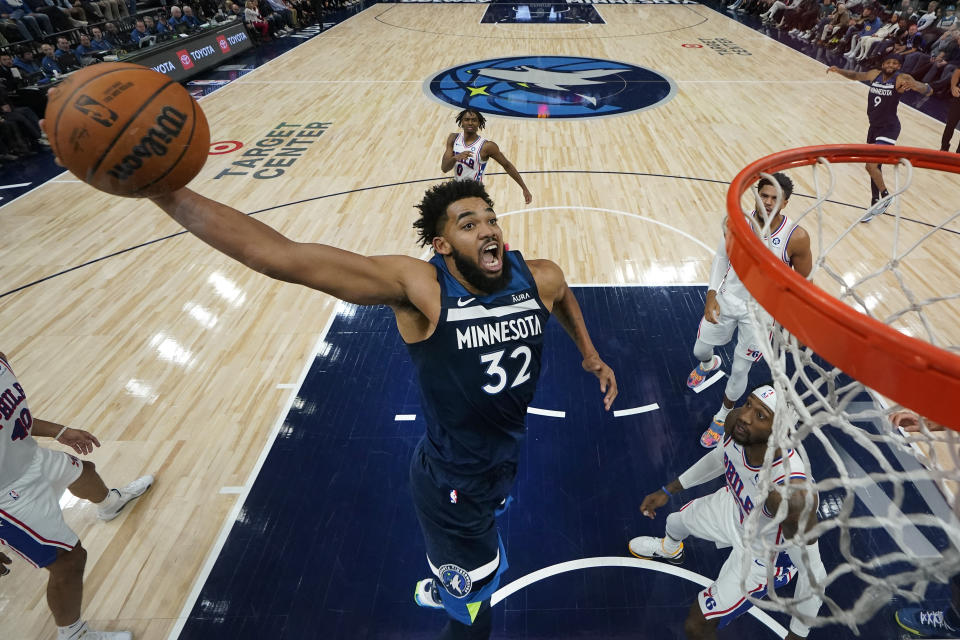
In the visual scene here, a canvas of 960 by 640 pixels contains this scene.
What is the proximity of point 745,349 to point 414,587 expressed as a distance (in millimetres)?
2586

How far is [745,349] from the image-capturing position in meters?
3.69

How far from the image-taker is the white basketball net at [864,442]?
1.72 m

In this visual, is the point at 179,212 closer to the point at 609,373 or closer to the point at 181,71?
the point at 609,373

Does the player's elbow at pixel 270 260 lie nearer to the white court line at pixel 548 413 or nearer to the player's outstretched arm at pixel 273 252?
the player's outstretched arm at pixel 273 252

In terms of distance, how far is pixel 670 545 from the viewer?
3057 millimetres

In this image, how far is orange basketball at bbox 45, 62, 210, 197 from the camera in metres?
1.78

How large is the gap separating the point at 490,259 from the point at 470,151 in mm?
3614

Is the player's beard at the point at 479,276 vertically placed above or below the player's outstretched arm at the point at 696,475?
above

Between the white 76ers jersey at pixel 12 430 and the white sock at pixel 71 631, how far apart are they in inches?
32.9

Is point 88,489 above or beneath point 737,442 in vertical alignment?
beneath

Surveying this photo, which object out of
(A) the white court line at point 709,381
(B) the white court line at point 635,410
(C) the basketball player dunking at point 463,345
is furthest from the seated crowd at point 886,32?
(C) the basketball player dunking at point 463,345

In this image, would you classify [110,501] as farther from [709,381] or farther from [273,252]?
[709,381]

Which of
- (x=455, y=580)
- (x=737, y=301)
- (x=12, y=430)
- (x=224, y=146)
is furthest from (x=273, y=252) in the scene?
(x=224, y=146)

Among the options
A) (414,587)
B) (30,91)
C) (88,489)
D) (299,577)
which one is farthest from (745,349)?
(30,91)
